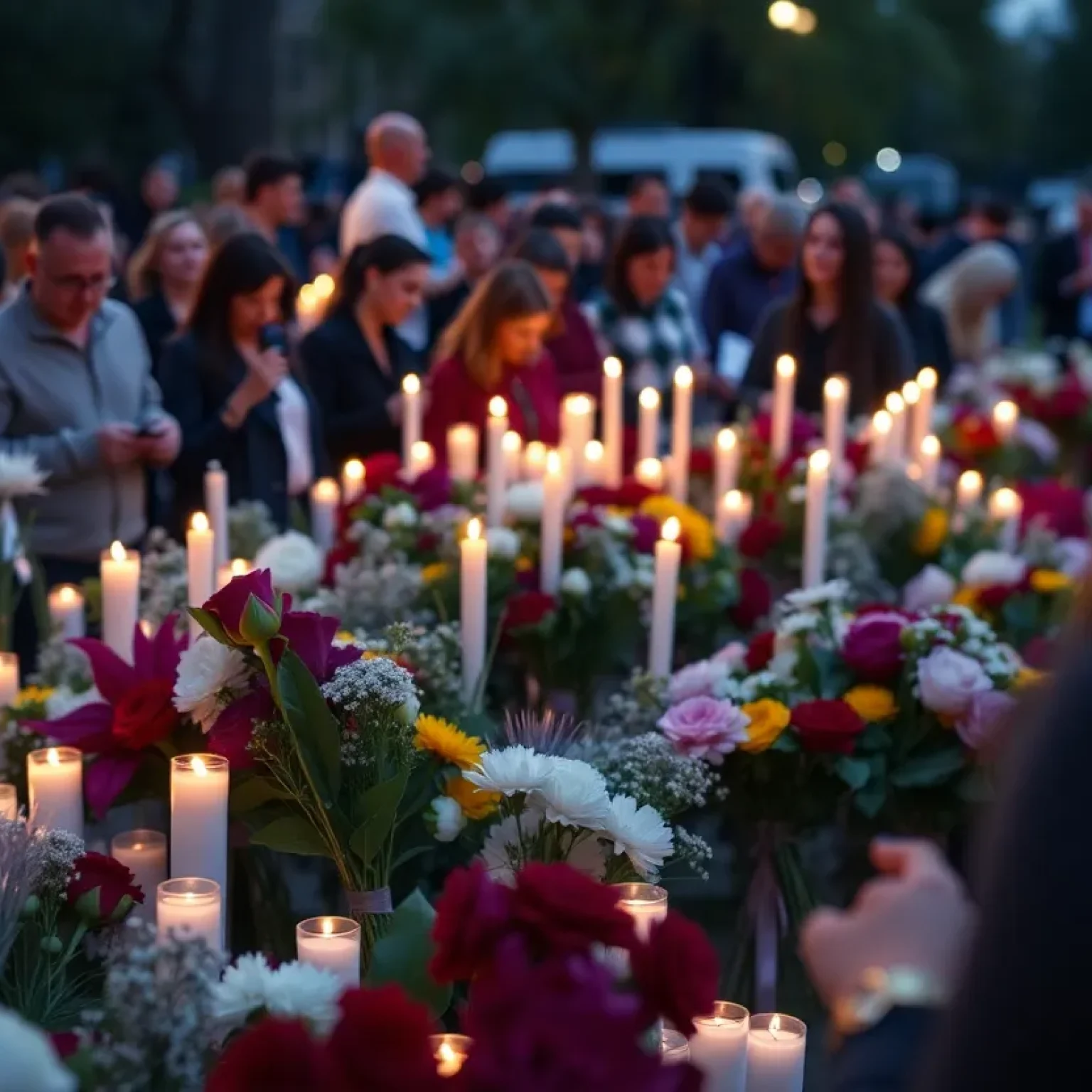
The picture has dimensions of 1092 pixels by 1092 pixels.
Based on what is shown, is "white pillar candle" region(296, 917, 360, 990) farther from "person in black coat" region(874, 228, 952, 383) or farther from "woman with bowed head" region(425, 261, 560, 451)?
"person in black coat" region(874, 228, 952, 383)

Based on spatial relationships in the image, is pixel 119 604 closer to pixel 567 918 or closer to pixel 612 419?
pixel 567 918

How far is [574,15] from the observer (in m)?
25.2

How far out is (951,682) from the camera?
9.12 feet

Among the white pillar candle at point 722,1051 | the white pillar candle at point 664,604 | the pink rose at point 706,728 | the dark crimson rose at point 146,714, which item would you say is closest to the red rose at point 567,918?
the white pillar candle at point 722,1051

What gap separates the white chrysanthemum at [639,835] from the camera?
192cm

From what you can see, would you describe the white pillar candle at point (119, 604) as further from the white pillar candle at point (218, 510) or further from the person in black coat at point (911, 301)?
the person in black coat at point (911, 301)

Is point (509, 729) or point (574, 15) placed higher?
point (574, 15)

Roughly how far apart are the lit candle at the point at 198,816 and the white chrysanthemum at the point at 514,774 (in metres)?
0.27

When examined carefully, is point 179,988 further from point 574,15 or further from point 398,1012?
point 574,15

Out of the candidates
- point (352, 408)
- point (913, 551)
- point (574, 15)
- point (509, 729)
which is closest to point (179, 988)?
point (509, 729)

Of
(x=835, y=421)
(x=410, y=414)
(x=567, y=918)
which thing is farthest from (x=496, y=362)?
(x=567, y=918)

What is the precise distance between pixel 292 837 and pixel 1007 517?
2776 mm

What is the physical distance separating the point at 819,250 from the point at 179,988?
16.1 ft

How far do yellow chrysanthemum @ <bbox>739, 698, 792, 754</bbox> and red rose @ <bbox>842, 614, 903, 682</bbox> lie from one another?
0.20 metres
